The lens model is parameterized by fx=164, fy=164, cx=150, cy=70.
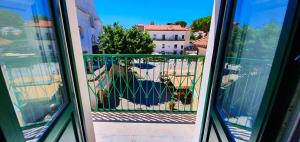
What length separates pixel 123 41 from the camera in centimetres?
1146

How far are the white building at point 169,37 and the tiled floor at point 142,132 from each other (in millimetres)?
20818

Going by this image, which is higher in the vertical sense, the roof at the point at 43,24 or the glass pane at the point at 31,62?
the roof at the point at 43,24

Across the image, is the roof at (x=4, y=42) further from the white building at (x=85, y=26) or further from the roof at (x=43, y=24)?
the white building at (x=85, y=26)

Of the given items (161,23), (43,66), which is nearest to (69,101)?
(43,66)

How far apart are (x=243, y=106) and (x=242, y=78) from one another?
17cm

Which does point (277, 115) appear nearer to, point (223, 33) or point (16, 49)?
point (223, 33)

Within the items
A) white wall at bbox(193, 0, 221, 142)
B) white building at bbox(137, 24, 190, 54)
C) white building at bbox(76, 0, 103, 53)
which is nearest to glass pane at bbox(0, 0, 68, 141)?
white wall at bbox(193, 0, 221, 142)

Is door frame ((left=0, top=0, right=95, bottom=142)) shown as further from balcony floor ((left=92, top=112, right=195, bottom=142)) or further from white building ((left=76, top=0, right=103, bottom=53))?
white building ((left=76, top=0, right=103, bottom=53))

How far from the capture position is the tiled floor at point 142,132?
6.91 ft

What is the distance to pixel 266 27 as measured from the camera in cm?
79

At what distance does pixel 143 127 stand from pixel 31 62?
171 centimetres

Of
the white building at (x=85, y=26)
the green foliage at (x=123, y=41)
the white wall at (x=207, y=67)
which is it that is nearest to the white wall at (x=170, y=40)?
the white building at (x=85, y=26)

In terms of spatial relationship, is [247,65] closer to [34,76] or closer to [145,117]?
[34,76]

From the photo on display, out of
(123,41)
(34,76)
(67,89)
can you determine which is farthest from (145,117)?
(123,41)
